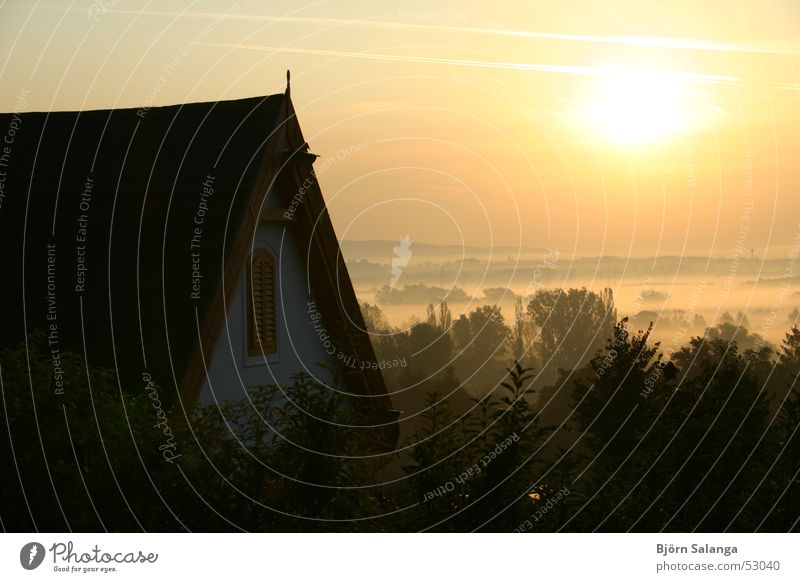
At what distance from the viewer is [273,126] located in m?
16.7

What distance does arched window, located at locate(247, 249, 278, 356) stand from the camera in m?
16.5

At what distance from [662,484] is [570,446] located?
3.92 ft

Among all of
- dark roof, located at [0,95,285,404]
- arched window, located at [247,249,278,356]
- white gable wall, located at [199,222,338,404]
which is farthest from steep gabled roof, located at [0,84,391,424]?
arched window, located at [247,249,278,356]

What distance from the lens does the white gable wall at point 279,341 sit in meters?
15.8

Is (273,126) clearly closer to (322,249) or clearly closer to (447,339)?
(322,249)

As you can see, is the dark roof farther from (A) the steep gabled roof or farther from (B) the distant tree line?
(B) the distant tree line

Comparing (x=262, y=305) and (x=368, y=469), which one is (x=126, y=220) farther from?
(x=368, y=469)
